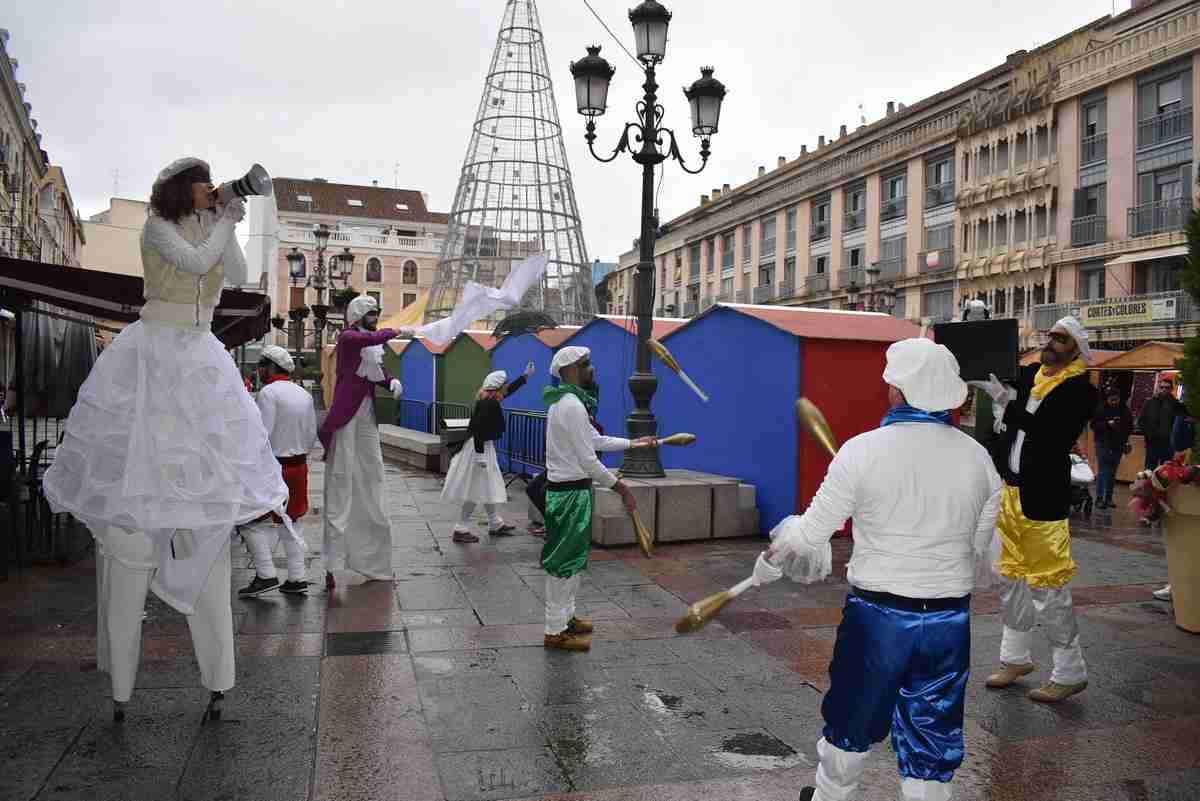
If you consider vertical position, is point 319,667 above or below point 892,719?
below

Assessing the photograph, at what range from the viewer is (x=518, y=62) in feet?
67.3

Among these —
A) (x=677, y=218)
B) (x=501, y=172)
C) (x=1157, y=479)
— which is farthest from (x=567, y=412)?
(x=677, y=218)

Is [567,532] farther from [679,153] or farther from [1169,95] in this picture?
[1169,95]

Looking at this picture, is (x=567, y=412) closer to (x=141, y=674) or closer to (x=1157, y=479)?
(x=141, y=674)

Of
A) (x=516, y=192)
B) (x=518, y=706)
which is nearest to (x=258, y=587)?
(x=518, y=706)

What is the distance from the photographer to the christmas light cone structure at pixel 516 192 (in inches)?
806

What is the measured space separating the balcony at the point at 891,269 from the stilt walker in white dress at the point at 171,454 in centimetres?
3674

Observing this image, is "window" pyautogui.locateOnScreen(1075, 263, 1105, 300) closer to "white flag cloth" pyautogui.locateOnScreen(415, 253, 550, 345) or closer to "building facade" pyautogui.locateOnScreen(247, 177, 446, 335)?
"white flag cloth" pyautogui.locateOnScreen(415, 253, 550, 345)

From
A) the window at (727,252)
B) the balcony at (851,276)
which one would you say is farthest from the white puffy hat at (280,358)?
the window at (727,252)

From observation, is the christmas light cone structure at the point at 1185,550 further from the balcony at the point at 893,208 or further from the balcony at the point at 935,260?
the balcony at the point at 893,208

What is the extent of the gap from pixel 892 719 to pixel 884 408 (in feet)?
19.8

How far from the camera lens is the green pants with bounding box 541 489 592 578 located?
16.8 ft

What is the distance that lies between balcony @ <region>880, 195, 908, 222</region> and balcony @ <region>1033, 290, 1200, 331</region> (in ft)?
31.5

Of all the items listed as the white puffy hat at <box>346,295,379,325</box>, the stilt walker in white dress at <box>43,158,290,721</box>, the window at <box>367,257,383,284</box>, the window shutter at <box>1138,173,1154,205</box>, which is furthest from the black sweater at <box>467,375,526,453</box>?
the window at <box>367,257,383,284</box>
